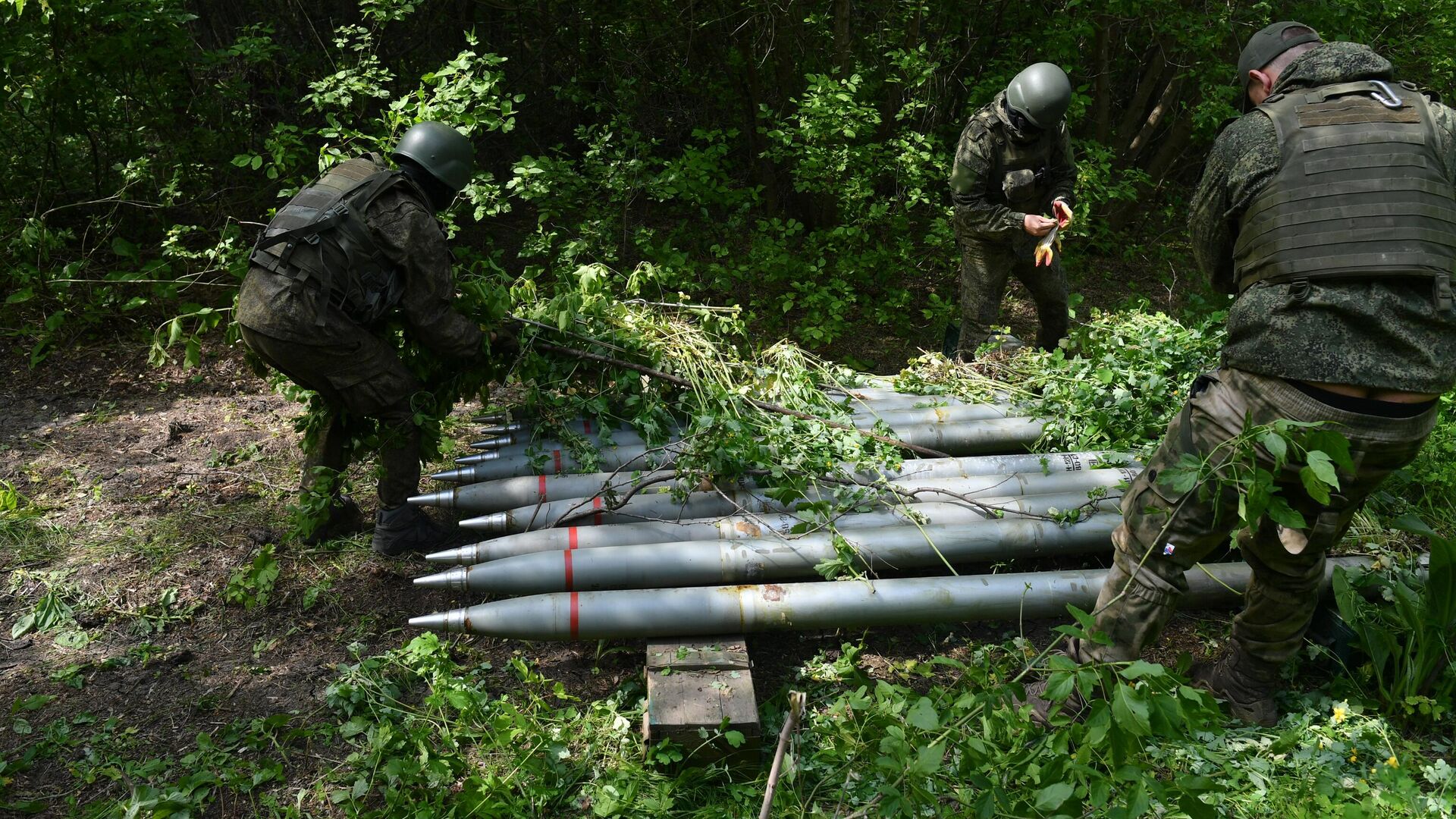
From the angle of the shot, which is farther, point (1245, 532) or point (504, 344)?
point (504, 344)

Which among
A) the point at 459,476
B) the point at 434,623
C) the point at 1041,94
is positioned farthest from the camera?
the point at 1041,94

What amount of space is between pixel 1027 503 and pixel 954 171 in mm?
2757

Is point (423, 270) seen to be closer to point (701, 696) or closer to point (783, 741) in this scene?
point (701, 696)

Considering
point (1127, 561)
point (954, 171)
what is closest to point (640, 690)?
point (1127, 561)

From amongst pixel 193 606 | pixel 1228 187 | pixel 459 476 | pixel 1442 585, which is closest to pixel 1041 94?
pixel 1228 187

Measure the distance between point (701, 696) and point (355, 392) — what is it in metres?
2.17

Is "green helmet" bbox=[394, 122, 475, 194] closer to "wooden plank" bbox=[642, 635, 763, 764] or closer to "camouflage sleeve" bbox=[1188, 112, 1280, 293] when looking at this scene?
"wooden plank" bbox=[642, 635, 763, 764]

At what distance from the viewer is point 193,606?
4.27 meters

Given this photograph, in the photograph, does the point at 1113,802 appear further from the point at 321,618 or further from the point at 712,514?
the point at 321,618

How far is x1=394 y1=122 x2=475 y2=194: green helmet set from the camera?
4.50 m

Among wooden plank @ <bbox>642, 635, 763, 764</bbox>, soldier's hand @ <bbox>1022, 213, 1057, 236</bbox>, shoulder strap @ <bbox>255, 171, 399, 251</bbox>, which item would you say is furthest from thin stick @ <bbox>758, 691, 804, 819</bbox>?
soldier's hand @ <bbox>1022, 213, 1057, 236</bbox>

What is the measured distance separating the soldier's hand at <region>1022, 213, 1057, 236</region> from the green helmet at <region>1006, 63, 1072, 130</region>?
22.8 inches

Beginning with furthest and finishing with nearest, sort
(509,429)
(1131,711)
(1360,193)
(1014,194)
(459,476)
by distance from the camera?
(1014,194) → (509,429) → (459,476) → (1360,193) → (1131,711)

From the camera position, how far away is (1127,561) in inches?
138
